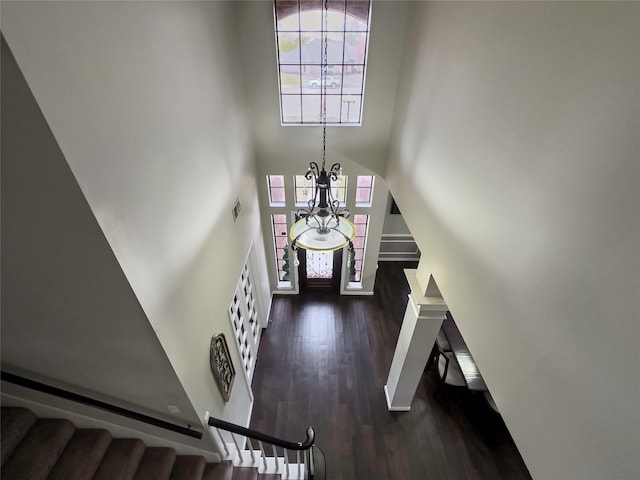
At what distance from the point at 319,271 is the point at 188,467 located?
13.7 ft

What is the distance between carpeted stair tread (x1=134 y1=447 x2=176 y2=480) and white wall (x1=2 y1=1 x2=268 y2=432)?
56 cm

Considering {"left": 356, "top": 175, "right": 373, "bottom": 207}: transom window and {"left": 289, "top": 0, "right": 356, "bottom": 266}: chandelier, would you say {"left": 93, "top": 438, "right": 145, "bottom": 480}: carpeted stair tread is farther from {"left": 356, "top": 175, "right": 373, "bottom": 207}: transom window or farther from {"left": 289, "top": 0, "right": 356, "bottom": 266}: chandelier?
{"left": 356, "top": 175, "right": 373, "bottom": 207}: transom window

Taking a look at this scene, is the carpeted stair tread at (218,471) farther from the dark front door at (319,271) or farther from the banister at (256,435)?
the dark front door at (319,271)

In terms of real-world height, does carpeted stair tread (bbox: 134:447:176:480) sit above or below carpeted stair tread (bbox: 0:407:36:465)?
below

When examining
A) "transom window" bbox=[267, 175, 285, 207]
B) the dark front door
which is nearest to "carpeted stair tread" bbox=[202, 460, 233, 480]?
the dark front door

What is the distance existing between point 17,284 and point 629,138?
3.03 metres

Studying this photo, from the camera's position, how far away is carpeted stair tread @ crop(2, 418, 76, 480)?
220 centimetres

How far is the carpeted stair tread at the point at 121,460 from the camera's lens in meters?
2.54

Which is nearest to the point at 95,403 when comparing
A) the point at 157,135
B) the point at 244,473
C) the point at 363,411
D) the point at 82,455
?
the point at 82,455

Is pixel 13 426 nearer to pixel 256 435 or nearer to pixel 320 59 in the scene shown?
pixel 256 435

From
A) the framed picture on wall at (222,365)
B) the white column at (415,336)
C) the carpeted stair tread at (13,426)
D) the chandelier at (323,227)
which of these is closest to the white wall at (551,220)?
the chandelier at (323,227)

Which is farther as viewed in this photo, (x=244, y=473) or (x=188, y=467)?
(x=244, y=473)

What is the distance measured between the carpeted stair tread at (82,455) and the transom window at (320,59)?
14.3 ft

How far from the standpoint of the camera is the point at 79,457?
2461mm
